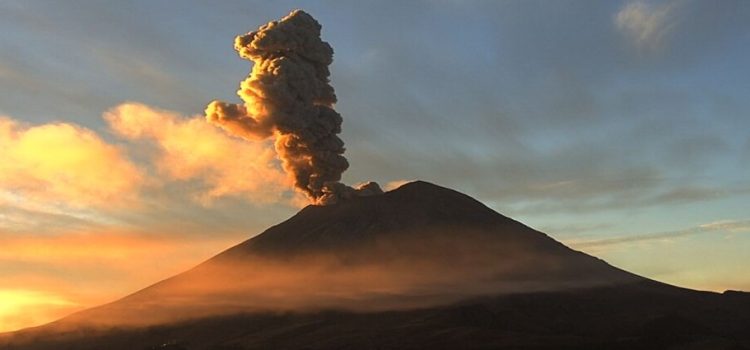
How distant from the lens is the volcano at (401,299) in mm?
118625

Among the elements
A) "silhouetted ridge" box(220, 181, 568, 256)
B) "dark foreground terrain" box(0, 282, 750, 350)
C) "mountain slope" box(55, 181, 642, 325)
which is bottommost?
"dark foreground terrain" box(0, 282, 750, 350)

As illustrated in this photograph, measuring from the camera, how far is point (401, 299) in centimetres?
15250

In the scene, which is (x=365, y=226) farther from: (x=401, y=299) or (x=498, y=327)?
(x=498, y=327)

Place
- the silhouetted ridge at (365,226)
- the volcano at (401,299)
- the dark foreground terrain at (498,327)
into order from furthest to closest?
the silhouetted ridge at (365,226) < the volcano at (401,299) < the dark foreground terrain at (498,327)

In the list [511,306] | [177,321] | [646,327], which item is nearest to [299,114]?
[177,321]

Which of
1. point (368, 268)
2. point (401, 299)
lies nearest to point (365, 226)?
point (368, 268)

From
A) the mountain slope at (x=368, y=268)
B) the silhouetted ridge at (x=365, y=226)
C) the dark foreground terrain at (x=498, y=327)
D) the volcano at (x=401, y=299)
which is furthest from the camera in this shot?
the silhouetted ridge at (x=365, y=226)

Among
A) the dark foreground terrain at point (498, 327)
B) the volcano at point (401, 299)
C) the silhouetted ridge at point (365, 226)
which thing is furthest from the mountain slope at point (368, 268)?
the dark foreground terrain at point (498, 327)

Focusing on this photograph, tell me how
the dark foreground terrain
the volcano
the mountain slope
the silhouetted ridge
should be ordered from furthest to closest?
the silhouetted ridge, the mountain slope, the volcano, the dark foreground terrain

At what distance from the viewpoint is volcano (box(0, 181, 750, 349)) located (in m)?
119

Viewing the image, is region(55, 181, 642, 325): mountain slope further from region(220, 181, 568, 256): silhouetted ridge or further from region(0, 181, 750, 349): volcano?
region(0, 181, 750, 349): volcano

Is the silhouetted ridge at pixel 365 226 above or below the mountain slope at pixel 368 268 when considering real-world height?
above

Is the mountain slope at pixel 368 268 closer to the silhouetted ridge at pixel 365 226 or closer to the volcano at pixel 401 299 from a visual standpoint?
the silhouetted ridge at pixel 365 226

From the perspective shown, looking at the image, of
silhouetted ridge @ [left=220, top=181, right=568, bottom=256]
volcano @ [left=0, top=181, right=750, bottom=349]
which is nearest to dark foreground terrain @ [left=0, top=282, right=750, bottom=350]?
volcano @ [left=0, top=181, right=750, bottom=349]
